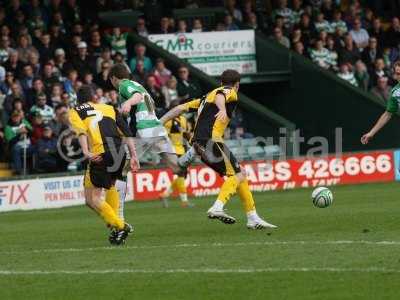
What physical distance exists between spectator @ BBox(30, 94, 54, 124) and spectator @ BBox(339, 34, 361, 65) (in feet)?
33.7

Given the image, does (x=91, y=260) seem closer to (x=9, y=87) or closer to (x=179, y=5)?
(x=9, y=87)

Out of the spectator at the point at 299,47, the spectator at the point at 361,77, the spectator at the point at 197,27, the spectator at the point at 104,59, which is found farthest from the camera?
the spectator at the point at 361,77

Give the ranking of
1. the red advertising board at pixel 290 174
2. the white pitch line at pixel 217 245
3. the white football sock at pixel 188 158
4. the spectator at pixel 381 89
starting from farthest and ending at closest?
the spectator at pixel 381 89
the red advertising board at pixel 290 174
the white football sock at pixel 188 158
the white pitch line at pixel 217 245

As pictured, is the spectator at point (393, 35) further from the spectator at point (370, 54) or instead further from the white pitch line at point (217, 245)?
the white pitch line at point (217, 245)

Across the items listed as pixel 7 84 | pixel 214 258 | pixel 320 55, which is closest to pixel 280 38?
pixel 320 55

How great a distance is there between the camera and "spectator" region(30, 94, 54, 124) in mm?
25027

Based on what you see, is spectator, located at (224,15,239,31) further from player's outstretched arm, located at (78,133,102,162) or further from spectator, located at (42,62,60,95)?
player's outstretched arm, located at (78,133,102,162)

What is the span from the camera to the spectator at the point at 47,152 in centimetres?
2464

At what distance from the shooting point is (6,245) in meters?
14.8

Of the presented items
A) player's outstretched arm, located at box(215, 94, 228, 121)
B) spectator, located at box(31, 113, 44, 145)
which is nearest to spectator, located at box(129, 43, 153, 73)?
spectator, located at box(31, 113, 44, 145)

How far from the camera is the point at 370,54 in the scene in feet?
109

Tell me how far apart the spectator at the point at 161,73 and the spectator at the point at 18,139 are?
14.6 feet

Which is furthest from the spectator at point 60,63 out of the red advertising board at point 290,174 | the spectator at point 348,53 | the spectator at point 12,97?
the spectator at point 348,53

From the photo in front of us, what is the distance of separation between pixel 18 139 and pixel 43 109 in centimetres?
92
